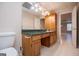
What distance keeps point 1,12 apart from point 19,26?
11.1 inches

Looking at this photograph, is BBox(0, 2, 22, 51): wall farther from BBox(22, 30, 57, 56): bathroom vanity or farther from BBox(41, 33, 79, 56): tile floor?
BBox(41, 33, 79, 56): tile floor

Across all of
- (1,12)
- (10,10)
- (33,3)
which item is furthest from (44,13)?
(1,12)

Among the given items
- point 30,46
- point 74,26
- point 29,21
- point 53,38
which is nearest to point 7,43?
point 30,46

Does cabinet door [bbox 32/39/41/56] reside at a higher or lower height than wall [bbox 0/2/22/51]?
lower

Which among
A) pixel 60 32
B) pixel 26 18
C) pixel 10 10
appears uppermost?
pixel 10 10

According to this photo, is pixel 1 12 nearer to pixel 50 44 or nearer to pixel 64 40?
pixel 50 44

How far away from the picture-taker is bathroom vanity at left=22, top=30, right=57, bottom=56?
1232 millimetres

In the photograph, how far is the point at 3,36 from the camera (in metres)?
1.23

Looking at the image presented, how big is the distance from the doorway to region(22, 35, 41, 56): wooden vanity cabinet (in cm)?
33

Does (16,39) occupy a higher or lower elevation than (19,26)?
lower

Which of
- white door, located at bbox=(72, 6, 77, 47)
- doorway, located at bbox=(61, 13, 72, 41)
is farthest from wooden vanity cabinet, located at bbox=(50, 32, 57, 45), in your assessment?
white door, located at bbox=(72, 6, 77, 47)

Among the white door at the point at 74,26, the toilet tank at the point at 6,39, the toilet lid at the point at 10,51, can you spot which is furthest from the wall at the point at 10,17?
the white door at the point at 74,26

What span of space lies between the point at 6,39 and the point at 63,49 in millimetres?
731

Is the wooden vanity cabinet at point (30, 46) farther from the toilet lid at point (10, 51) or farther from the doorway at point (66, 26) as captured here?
the doorway at point (66, 26)
